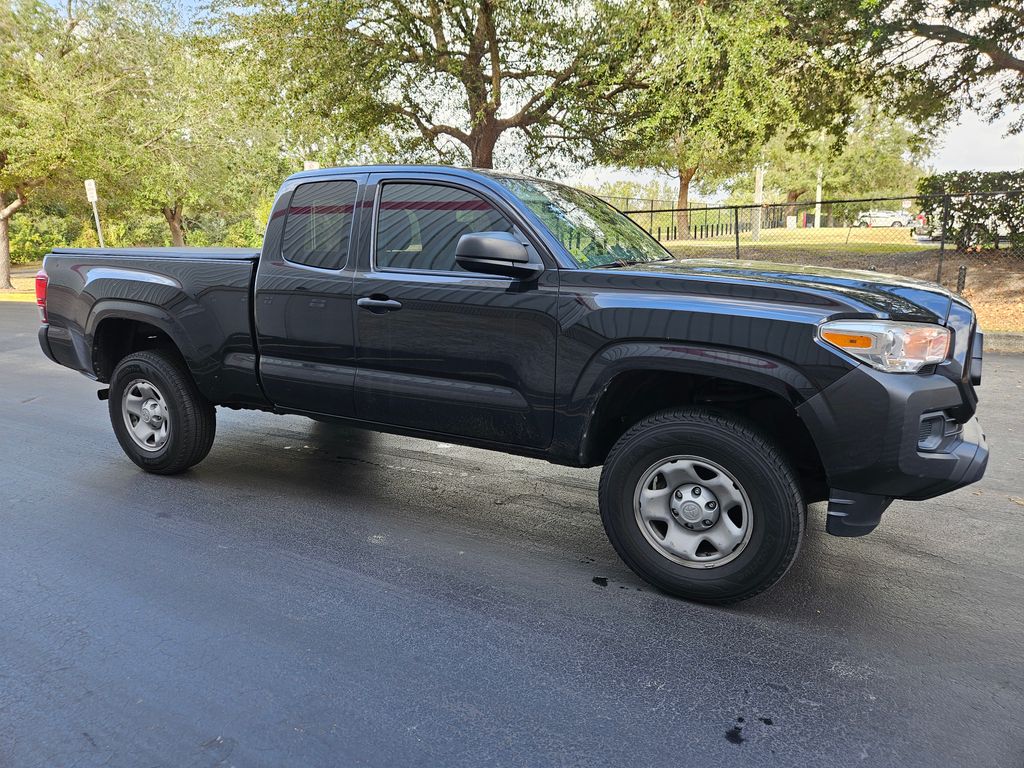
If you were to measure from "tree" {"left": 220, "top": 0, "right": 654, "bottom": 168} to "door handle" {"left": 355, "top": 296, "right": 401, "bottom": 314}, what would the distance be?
10.8m

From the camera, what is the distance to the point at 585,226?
4.10 metres

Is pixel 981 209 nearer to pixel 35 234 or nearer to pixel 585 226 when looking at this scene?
pixel 585 226

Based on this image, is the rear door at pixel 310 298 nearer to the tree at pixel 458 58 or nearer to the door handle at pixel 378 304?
the door handle at pixel 378 304

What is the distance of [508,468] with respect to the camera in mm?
5289

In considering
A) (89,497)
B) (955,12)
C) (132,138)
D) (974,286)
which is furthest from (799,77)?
(132,138)

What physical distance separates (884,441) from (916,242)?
16.1m

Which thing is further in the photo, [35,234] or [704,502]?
[35,234]

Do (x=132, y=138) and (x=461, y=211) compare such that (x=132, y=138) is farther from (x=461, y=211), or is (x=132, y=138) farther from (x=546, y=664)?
(x=546, y=664)

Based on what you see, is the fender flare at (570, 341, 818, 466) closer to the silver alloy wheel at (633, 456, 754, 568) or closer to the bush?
the silver alloy wheel at (633, 456, 754, 568)

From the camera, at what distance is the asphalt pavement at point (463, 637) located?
2426 millimetres

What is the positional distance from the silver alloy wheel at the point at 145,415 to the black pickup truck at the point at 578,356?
0.6 inches

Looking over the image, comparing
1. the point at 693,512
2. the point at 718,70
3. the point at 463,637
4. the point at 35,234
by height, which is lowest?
the point at 463,637

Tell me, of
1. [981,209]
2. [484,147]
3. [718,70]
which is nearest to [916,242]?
[981,209]

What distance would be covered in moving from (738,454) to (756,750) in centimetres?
113
